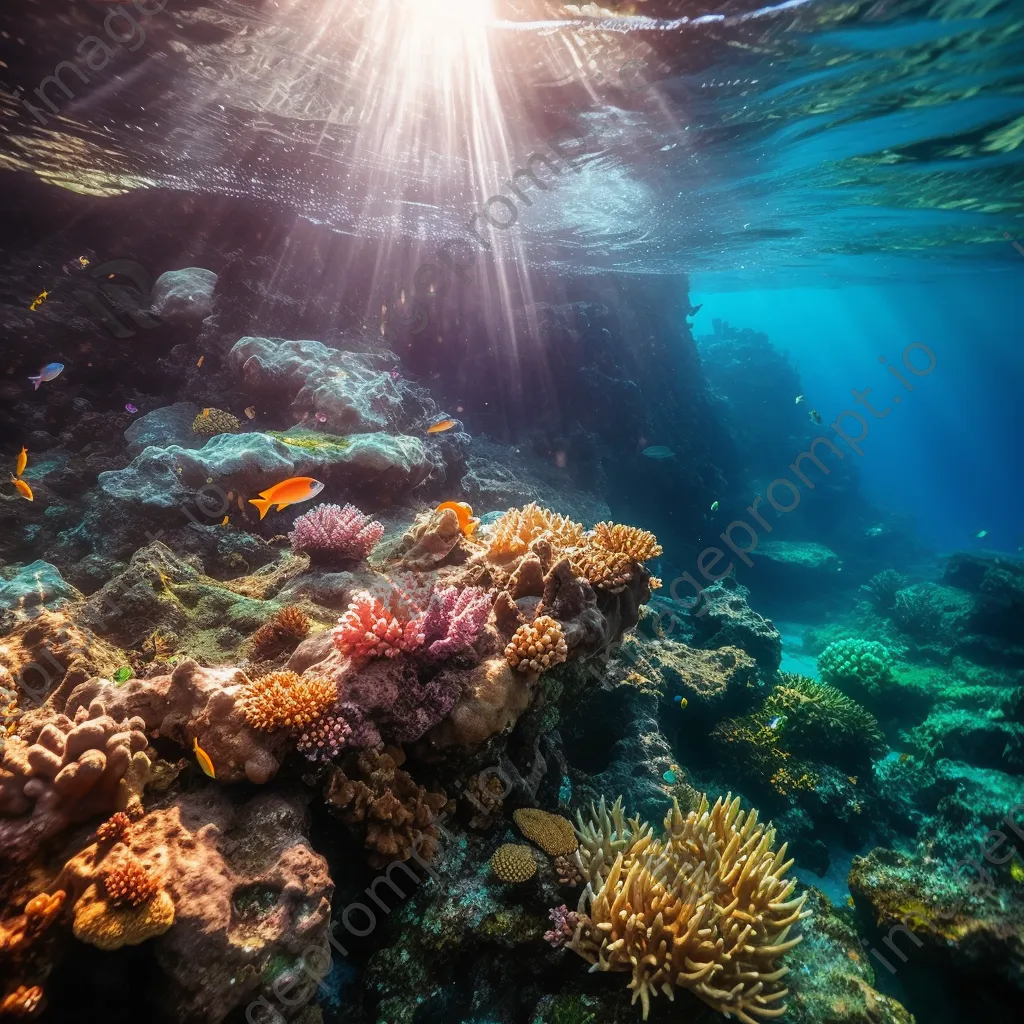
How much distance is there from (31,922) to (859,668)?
46.1 ft

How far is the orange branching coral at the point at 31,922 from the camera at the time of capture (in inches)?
90.4

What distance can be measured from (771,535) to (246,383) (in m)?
26.2

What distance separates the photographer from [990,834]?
675 centimetres

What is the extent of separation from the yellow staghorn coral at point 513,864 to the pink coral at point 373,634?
5.57 ft

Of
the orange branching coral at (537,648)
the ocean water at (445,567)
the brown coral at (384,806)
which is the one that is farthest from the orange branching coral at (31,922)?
the orange branching coral at (537,648)

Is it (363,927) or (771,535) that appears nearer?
(363,927)

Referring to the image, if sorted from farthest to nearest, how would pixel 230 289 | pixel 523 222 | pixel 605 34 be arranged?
1. pixel 523 222
2. pixel 230 289
3. pixel 605 34

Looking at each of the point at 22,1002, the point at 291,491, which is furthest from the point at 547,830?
the point at 291,491

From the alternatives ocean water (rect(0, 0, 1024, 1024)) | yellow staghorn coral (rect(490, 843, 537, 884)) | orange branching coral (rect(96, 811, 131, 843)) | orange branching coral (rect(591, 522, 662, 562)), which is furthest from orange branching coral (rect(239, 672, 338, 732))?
orange branching coral (rect(591, 522, 662, 562))


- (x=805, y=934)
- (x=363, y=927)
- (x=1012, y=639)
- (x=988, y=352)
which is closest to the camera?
(x=363, y=927)

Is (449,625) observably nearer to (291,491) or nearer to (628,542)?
(291,491)

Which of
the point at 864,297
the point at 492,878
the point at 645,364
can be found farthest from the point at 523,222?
the point at 864,297

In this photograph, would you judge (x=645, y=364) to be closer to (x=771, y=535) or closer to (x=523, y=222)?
(x=523, y=222)

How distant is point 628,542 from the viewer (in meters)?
5.02
